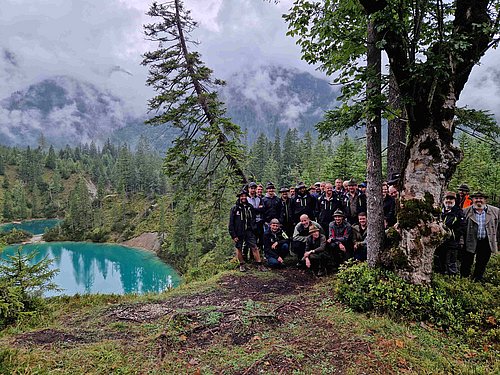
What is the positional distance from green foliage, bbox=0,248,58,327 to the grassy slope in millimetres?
478

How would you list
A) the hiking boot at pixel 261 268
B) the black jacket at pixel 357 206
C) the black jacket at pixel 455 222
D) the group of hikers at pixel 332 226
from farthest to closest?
1. the hiking boot at pixel 261 268
2. the black jacket at pixel 357 206
3. the black jacket at pixel 455 222
4. the group of hikers at pixel 332 226

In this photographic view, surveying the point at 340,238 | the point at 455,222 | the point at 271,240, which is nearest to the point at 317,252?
the point at 340,238

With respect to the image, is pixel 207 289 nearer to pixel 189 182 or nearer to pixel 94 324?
pixel 94 324

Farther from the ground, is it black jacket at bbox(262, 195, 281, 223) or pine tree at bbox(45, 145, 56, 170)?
pine tree at bbox(45, 145, 56, 170)

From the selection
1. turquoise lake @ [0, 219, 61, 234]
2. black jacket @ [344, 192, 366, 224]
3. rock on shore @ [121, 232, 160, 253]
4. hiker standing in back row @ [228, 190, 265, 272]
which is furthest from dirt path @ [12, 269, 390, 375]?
turquoise lake @ [0, 219, 61, 234]

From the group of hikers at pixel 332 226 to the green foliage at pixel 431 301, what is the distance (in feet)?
3.69

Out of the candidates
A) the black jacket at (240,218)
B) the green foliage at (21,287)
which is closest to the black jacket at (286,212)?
the black jacket at (240,218)

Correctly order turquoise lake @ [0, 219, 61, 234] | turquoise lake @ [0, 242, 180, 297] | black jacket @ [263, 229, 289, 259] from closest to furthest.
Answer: black jacket @ [263, 229, 289, 259], turquoise lake @ [0, 242, 180, 297], turquoise lake @ [0, 219, 61, 234]

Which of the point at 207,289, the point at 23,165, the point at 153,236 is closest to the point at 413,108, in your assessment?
the point at 207,289

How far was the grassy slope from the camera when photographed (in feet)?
13.0

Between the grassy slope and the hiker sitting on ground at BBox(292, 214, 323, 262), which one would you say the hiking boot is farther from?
the grassy slope

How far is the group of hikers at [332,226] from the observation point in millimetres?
6906

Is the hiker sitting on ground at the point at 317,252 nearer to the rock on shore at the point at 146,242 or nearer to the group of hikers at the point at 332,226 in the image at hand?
the group of hikers at the point at 332,226

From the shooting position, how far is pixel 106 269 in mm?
A: 59312
